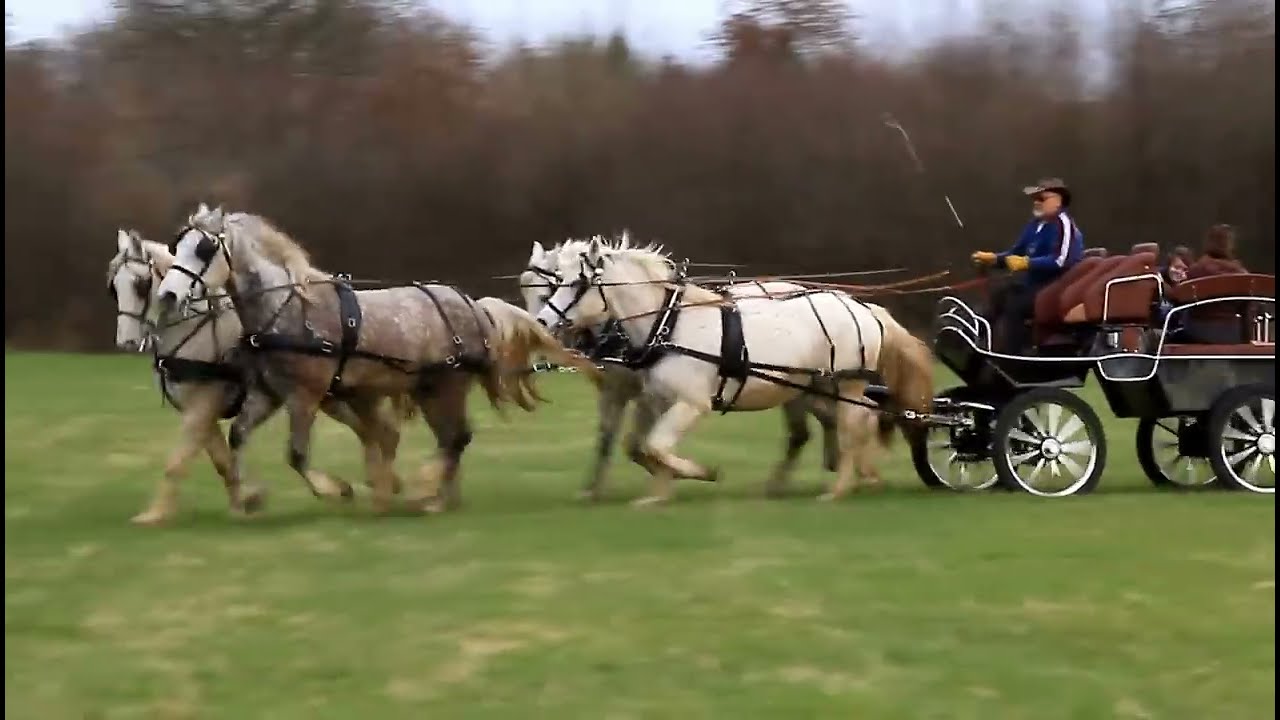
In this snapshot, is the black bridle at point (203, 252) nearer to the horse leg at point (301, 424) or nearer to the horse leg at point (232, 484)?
the horse leg at point (301, 424)

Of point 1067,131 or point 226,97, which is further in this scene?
point 226,97

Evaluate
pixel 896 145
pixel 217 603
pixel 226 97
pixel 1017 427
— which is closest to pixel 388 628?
pixel 217 603

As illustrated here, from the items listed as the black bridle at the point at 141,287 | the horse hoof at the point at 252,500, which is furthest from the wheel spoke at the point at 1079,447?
the black bridle at the point at 141,287

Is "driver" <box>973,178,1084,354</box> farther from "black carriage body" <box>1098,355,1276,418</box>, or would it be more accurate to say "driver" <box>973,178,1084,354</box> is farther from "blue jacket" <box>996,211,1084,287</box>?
"black carriage body" <box>1098,355,1276,418</box>

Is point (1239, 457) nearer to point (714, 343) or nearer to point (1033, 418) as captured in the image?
point (1033, 418)

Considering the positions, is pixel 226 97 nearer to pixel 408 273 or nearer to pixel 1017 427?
pixel 408 273

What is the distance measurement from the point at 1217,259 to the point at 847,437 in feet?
9.58

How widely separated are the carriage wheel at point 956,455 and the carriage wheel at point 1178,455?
107 cm

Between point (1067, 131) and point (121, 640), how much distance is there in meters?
25.4

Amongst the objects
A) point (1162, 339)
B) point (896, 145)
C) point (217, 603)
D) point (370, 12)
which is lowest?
point (217, 603)

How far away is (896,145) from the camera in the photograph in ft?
95.1

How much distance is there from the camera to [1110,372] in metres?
9.71

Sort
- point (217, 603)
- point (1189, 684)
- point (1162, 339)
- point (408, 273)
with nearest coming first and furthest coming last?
point (1189, 684)
point (217, 603)
point (1162, 339)
point (408, 273)

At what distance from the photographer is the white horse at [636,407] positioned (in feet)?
31.7
